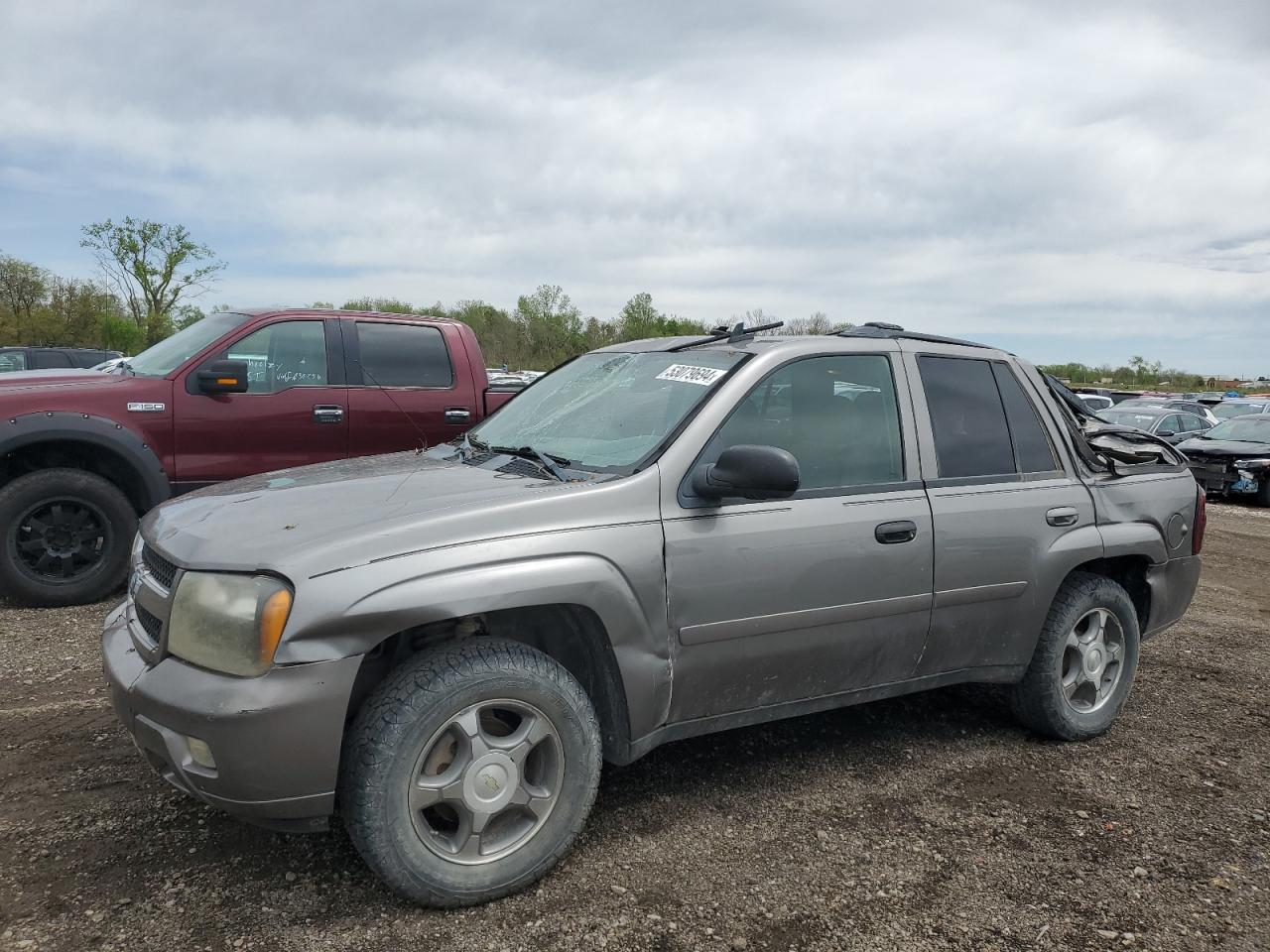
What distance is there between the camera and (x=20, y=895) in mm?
2746

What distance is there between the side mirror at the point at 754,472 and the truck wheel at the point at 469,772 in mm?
788

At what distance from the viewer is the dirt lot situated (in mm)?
2676

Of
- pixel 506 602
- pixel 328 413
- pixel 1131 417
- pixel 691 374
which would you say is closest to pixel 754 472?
pixel 691 374

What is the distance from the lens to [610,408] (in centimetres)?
364

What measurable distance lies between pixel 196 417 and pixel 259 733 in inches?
170

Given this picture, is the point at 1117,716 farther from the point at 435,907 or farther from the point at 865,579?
the point at 435,907

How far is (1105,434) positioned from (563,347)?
5408 cm

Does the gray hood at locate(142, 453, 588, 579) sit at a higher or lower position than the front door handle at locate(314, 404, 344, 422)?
lower

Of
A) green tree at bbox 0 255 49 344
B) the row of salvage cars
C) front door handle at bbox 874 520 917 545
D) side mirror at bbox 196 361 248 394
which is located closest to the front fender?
front door handle at bbox 874 520 917 545

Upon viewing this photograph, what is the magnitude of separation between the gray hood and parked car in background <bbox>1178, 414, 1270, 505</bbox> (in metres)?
14.9

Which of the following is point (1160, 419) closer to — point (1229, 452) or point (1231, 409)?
point (1229, 452)

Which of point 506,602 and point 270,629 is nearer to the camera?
point 270,629

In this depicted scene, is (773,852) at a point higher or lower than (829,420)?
lower

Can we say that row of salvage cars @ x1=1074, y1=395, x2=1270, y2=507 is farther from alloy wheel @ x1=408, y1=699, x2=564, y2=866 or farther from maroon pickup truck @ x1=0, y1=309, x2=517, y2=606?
alloy wheel @ x1=408, y1=699, x2=564, y2=866
